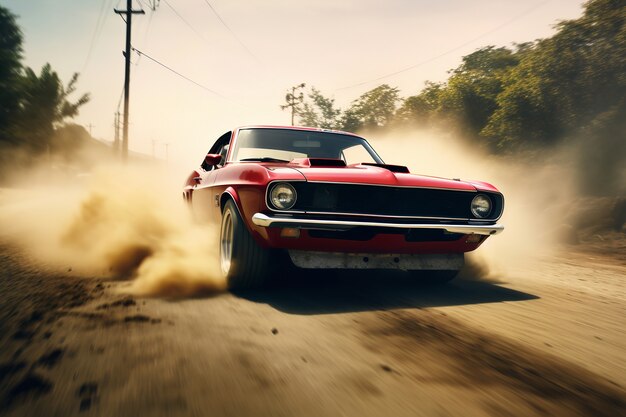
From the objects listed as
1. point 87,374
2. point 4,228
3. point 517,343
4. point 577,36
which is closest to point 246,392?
point 87,374

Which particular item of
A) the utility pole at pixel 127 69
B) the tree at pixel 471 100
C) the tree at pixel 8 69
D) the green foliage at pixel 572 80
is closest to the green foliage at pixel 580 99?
the green foliage at pixel 572 80

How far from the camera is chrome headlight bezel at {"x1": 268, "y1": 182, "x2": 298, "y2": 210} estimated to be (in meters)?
3.51

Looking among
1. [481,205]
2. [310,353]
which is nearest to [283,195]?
[310,353]

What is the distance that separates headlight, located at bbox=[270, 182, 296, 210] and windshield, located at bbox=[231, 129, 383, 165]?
1.00m

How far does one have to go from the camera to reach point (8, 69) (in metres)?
28.8

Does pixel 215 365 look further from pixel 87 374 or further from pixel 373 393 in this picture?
pixel 373 393

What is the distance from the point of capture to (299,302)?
3.45m

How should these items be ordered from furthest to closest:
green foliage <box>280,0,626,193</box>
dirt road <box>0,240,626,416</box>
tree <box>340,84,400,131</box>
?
tree <box>340,84,400,131</box> → green foliage <box>280,0,626,193</box> → dirt road <box>0,240,626,416</box>

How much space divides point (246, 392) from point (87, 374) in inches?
26.5

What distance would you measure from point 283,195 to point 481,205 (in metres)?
1.67

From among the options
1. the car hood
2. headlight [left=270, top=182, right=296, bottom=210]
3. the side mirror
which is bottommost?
headlight [left=270, top=182, right=296, bottom=210]

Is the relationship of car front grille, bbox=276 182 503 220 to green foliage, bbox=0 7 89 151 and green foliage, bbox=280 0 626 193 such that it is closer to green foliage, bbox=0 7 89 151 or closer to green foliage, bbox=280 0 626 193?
green foliage, bbox=280 0 626 193

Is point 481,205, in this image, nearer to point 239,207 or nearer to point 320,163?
point 320,163

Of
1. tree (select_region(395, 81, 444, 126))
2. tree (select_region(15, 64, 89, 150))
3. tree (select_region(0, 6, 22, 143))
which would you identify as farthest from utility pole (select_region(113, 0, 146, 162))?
tree (select_region(395, 81, 444, 126))
